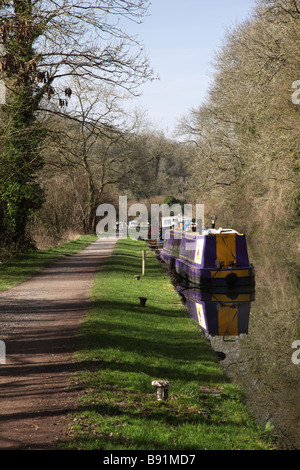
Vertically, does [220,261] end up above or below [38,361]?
above

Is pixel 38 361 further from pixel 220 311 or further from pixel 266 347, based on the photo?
pixel 220 311

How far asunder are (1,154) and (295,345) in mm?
8759

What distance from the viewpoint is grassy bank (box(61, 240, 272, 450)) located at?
17.0 ft

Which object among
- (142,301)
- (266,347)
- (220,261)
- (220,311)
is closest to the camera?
(266,347)

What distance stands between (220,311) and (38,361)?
8968 millimetres

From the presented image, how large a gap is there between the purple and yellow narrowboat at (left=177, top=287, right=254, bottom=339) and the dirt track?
3.24m

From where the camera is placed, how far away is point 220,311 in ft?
50.6

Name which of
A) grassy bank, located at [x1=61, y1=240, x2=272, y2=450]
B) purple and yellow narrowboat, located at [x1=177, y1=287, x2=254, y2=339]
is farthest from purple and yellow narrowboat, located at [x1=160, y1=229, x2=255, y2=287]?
grassy bank, located at [x1=61, y1=240, x2=272, y2=450]

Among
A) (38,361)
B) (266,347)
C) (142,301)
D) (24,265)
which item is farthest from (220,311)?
(38,361)

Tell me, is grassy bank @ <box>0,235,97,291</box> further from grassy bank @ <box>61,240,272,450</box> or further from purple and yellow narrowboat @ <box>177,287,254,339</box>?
purple and yellow narrowboat @ <box>177,287,254,339</box>

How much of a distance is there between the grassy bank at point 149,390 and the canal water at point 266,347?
555mm

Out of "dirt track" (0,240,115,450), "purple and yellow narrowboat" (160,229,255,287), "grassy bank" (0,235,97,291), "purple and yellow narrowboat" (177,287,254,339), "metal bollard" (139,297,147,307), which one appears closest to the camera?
"dirt track" (0,240,115,450)

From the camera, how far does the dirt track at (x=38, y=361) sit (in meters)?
5.09
